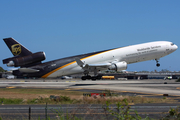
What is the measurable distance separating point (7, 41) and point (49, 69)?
11.2 metres

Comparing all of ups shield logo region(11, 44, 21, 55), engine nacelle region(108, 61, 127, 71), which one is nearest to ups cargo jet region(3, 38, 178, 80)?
engine nacelle region(108, 61, 127, 71)

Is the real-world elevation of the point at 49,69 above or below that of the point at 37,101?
above

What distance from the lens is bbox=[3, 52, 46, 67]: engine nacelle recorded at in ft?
157

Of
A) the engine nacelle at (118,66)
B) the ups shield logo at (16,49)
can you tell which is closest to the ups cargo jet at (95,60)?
the engine nacelle at (118,66)

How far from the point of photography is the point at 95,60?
173 feet

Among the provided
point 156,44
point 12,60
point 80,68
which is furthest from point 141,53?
point 12,60

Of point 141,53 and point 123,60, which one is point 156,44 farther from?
point 123,60

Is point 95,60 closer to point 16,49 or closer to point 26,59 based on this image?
point 26,59

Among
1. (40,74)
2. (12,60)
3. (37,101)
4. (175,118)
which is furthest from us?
(40,74)

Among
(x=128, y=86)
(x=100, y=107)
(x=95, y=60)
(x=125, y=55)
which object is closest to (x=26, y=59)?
(x=95, y=60)

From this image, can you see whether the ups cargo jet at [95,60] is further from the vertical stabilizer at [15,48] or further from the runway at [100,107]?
the runway at [100,107]

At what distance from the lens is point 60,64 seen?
5200 centimetres

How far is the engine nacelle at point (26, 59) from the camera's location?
157 ft

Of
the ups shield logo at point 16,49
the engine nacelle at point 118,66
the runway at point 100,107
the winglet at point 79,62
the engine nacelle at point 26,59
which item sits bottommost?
the runway at point 100,107
